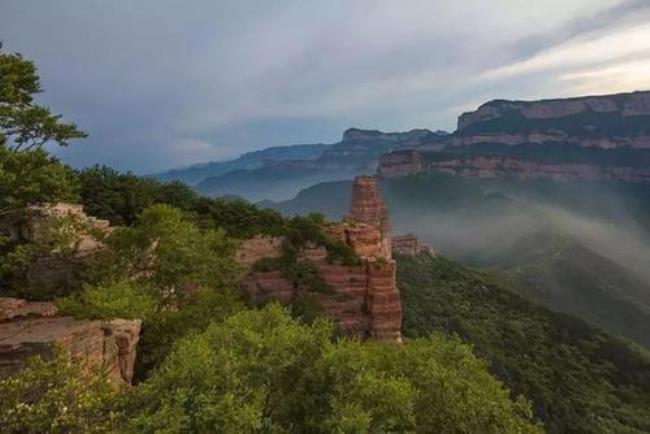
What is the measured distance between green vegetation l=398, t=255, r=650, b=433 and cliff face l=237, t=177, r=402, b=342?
1056 centimetres

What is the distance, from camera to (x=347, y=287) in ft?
153

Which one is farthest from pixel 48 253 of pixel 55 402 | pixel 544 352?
pixel 544 352

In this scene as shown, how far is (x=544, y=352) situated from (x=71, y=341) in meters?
62.6

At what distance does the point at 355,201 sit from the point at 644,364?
4636cm

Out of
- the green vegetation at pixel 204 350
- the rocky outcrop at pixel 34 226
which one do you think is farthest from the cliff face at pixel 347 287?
the rocky outcrop at pixel 34 226

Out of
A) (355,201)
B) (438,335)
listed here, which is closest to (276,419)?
(438,335)

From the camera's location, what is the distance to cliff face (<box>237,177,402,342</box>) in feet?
147

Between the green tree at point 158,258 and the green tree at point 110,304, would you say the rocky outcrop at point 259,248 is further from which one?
the green tree at point 110,304

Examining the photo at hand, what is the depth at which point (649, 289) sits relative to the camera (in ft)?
443

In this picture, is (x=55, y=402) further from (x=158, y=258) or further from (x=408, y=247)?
(x=408, y=247)

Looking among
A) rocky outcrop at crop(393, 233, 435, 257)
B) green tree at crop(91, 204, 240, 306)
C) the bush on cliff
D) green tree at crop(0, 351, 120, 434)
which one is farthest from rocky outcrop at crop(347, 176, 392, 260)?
green tree at crop(0, 351, 120, 434)

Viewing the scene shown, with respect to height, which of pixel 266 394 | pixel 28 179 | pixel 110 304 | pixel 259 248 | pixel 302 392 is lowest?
pixel 259 248

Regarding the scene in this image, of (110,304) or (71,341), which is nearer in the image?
(71,341)

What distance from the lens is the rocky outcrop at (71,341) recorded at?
17234mm
